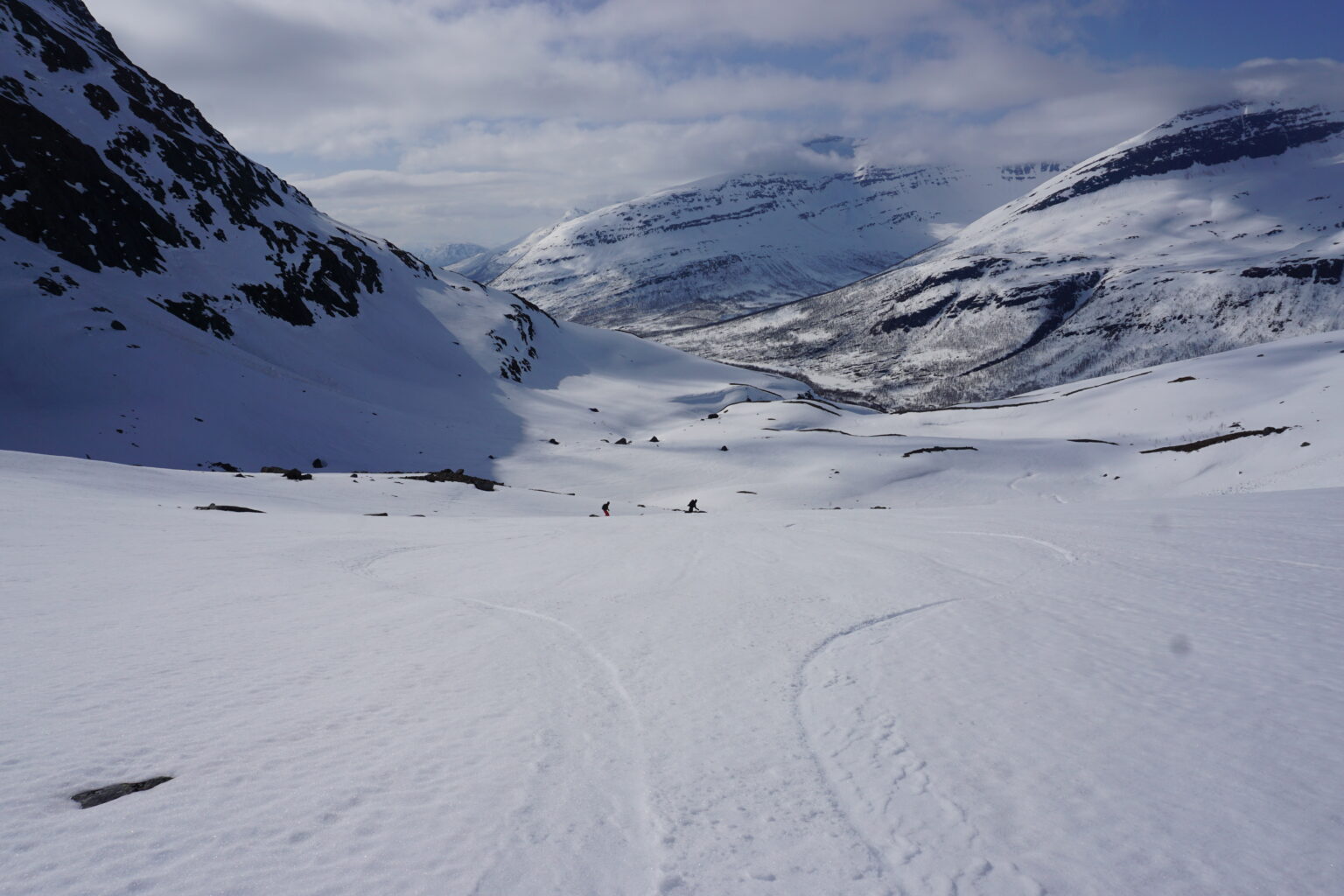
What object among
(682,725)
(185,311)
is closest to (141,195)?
(185,311)

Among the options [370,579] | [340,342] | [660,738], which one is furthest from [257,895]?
[340,342]

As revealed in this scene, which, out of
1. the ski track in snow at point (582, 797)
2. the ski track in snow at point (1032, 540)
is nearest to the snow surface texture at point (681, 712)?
the ski track in snow at point (582, 797)

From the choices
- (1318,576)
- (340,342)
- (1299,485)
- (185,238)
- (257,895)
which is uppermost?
(185,238)

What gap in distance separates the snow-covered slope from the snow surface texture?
32.1m

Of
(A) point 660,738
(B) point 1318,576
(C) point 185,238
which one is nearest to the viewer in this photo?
(A) point 660,738

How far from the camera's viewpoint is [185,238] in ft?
215

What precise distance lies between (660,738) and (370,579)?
9.11 m

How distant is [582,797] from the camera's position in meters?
5.23

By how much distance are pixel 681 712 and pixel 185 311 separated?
221 ft

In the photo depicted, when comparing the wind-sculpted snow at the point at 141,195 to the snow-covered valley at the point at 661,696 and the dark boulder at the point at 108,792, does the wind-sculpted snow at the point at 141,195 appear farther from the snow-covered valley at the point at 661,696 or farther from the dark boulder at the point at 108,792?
the dark boulder at the point at 108,792

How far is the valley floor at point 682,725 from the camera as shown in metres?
4.38

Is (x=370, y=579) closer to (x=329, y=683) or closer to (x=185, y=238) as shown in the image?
(x=329, y=683)

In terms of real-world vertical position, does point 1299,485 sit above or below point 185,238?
below

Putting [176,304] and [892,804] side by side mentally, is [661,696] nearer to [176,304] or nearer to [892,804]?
[892,804]
